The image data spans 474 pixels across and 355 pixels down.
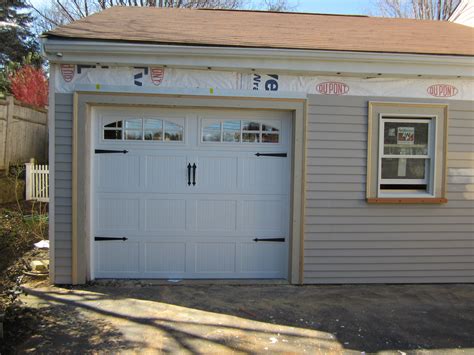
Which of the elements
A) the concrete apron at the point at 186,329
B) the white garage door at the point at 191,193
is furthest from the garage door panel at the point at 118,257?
the concrete apron at the point at 186,329

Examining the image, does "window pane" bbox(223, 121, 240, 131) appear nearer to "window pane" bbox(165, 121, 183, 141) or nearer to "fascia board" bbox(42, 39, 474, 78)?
"window pane" bbox(165, 121, 183, 141)

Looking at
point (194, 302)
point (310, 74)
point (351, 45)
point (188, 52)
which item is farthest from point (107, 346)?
point (351, 45)

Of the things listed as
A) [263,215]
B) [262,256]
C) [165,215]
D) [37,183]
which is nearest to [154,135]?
[165,215]

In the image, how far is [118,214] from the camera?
486cm

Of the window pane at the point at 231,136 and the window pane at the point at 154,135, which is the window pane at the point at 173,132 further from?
the window pane at the point at 231,136

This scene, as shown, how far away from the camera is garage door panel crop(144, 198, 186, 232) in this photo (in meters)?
4.89

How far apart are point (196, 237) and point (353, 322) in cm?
215

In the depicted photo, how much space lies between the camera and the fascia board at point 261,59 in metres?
4.41

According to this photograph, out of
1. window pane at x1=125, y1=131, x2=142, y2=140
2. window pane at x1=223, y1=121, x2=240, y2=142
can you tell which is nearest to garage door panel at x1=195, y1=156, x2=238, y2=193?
window pane at x1=223, y1=121, x2=240, y2=142

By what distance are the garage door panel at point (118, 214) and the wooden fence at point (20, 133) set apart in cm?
600

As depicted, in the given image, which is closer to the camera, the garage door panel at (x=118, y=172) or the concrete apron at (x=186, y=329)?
the concrete apron at (x=186, y=329)

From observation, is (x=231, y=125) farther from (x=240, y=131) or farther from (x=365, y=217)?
(x=365, y=217)

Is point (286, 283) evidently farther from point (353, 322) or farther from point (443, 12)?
point (443, 12)

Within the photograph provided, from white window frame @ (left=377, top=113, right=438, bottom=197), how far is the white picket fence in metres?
8.09
